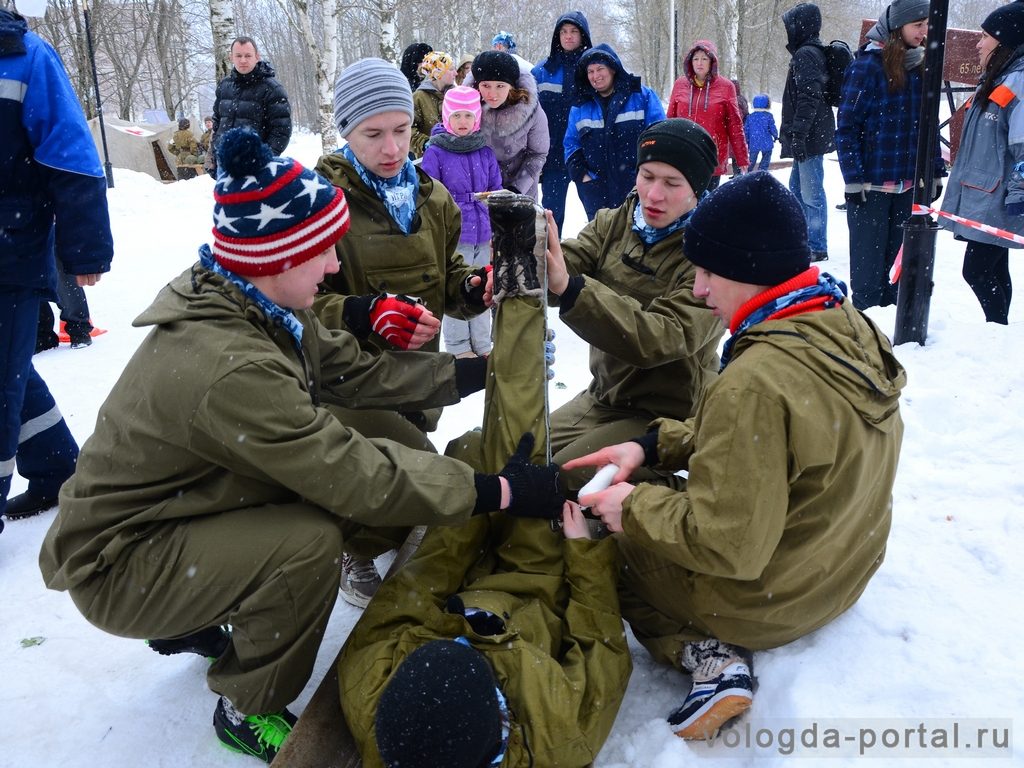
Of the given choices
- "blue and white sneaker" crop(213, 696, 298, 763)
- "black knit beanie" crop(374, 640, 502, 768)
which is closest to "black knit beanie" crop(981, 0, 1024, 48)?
"black knit beanie" crop(374, 640, 502, 768)

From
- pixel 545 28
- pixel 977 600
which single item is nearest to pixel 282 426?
pixel 977 600

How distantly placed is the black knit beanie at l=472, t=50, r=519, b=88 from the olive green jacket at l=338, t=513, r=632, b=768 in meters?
4.41

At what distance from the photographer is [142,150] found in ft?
67.4

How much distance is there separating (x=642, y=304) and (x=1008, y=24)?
291 cm

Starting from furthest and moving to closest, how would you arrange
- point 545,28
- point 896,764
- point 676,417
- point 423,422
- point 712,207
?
point 545,28 → point 423,422 → point 676,417 → point 712,207 → point 896,764

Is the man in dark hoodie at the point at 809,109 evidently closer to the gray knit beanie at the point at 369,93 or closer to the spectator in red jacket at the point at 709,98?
the spectator in red jacket at the point at 709,98

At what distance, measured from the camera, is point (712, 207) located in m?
2.05

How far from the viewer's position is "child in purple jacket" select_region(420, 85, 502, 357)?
17.7ft

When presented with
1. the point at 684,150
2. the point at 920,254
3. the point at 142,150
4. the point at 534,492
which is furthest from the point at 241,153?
the point at 142,150

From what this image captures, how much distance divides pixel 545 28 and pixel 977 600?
55.7 metres

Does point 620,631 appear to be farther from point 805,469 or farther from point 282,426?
point 282,426

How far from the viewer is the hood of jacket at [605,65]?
6.25 metres

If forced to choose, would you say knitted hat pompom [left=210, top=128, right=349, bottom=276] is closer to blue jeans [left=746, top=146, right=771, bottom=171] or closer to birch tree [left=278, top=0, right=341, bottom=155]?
blue jeans [left=746, top=146, right=771, bottom=171]

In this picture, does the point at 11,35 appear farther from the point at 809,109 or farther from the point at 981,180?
the point at 809,109
